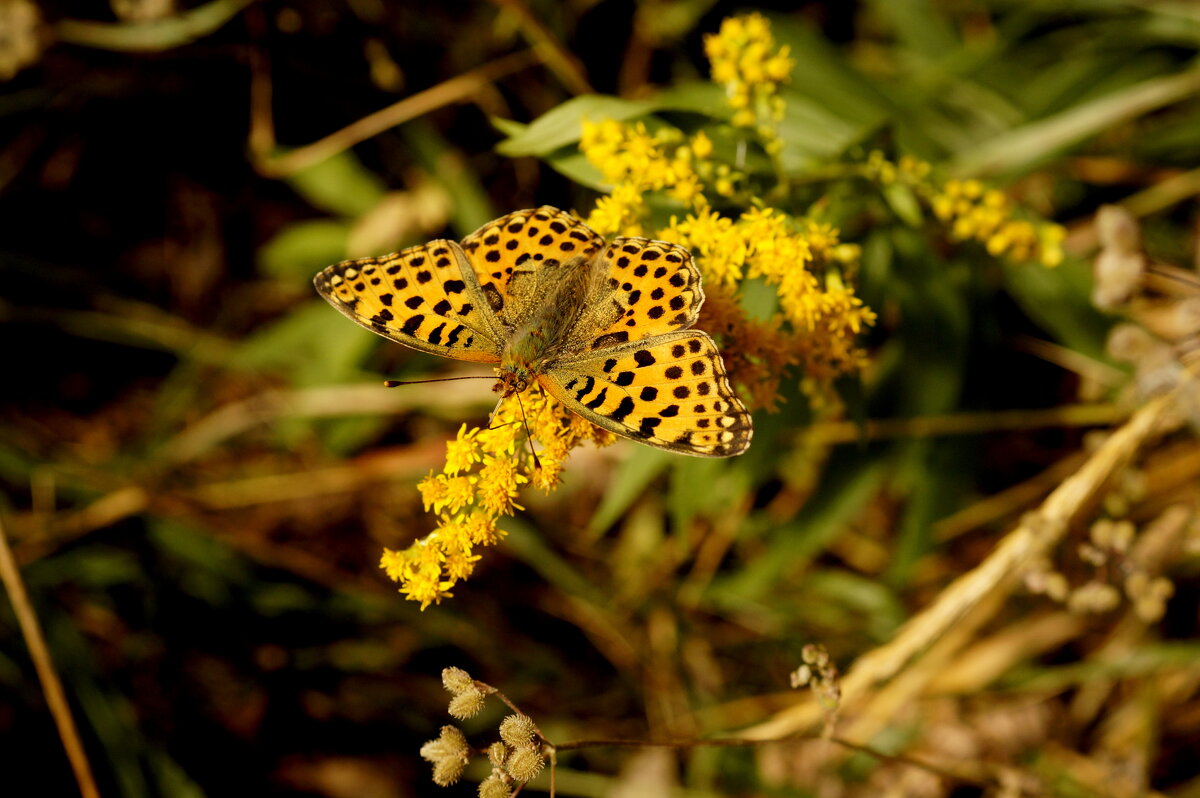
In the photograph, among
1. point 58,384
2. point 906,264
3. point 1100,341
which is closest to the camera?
point 906,264

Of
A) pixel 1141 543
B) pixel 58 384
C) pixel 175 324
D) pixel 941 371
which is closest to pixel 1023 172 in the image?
pixel 941 371

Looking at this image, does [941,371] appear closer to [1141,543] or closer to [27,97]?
[1141,543]

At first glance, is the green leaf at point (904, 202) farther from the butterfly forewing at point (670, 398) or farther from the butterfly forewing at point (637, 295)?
the butterfly forewing at point (670, 398)

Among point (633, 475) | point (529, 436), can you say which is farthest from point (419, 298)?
point (633, 475)

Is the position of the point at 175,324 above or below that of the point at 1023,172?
below

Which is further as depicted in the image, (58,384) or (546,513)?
(58,384)

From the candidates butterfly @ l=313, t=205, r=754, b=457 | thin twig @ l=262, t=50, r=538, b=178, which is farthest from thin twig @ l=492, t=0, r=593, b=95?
butterfly @ l=313, t=205, r=754, b=457
